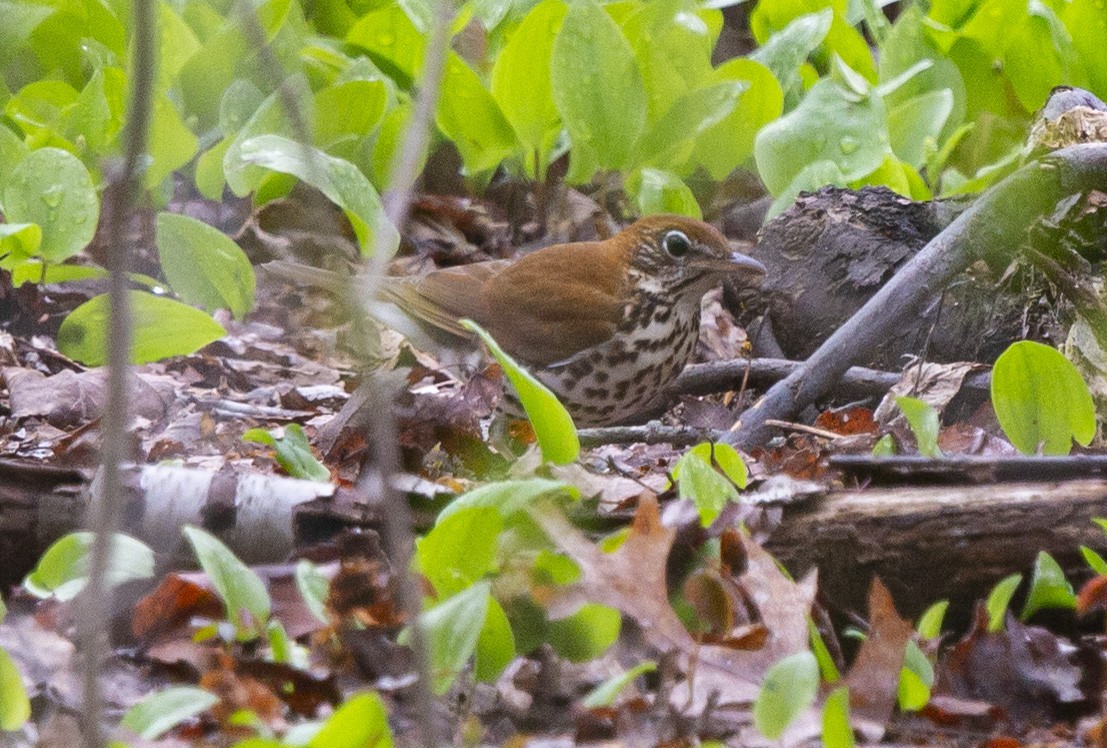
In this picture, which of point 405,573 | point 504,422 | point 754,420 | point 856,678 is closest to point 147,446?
point 504,422

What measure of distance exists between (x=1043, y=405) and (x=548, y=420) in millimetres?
1188

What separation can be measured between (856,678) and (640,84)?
354cm

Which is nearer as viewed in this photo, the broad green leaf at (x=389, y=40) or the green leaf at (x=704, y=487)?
the green leaf at (x=704, y=487)

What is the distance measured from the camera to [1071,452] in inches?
139

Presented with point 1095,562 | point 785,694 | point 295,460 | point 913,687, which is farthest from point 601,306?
point 785,694

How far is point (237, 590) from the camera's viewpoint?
8.16ft

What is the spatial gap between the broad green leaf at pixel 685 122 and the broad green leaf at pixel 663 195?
0.10 m

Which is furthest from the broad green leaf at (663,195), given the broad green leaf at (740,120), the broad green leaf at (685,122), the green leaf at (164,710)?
the green leaf at (164,710)

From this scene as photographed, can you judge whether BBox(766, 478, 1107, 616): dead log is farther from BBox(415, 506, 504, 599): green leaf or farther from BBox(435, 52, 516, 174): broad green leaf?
BBox(435, 52, 516, 174): broad green leaf

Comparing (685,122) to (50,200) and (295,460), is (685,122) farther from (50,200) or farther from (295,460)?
(295,460)

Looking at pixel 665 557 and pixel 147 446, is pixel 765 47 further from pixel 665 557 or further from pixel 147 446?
pixel 665 557

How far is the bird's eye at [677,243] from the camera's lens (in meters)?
4.63

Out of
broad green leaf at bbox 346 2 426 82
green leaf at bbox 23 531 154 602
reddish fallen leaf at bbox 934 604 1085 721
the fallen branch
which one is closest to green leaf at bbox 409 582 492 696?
green leaf at bbox 23 531 154 602

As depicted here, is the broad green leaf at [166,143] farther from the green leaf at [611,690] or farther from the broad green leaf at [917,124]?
the green leaf at [611,690]
